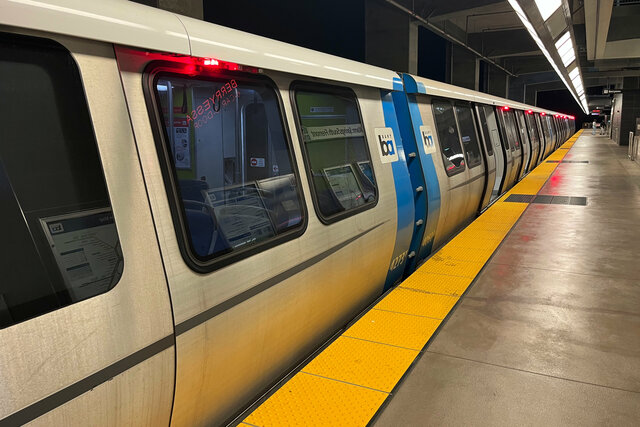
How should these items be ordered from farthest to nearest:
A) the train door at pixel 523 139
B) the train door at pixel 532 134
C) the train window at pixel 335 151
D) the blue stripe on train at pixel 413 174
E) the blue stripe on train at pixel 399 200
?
the train door at pixel 532 134 → the train door at pixel 523 139 → the blue stripe on train at pixel 413 174 → the blue stripe on train at pixel 399 200 → the train window at pixel 335 151

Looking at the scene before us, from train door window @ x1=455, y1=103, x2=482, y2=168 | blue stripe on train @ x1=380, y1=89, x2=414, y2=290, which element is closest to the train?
blue stripe on train @ x1=380, y1=89, x2=414, y2=290

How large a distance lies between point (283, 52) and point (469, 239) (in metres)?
3.56

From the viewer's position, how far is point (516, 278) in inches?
161

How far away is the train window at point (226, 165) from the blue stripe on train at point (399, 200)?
1557mm

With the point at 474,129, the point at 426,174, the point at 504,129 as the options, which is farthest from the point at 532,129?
the point at 426,174

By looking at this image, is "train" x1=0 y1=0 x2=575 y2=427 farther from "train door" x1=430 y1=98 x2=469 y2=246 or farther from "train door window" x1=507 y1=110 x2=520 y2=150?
"train door window" x1=507 y1=110 x2=520 y2=150

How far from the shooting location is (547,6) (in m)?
5.95

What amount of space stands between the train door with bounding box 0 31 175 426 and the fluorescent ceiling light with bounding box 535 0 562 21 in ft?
18.3

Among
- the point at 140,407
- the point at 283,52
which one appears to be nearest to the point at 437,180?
the point at 283,52

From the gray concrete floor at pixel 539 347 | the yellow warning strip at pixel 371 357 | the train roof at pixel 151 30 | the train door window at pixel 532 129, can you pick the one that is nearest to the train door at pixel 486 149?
the gray concrete floor at pixel 539 347

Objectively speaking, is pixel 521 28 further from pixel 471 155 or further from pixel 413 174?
pixel 413 174

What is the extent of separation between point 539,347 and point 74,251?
8.48 feet

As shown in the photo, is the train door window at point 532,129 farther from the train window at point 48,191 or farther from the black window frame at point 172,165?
the train window at point 48,191

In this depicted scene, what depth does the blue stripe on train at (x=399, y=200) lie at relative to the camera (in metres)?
4.04
